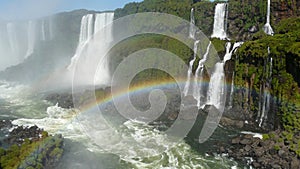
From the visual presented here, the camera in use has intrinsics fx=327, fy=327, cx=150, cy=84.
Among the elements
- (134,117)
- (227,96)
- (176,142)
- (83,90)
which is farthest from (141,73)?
(176,142)

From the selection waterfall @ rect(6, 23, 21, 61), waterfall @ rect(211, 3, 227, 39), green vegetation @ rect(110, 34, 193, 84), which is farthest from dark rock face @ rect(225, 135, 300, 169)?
waterfall @ rect(6, 23, 21, 61)

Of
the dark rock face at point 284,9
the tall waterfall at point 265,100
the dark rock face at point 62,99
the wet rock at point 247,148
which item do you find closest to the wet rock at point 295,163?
the wet rock at point 247,148

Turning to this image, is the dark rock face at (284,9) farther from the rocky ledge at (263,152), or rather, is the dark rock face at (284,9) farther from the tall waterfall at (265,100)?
the rocky ledge at (263,152)

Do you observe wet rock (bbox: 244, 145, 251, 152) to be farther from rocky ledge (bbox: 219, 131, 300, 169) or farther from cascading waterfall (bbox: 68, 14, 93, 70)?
cascading waterfall (bbox: 68, 14, 93, 70)

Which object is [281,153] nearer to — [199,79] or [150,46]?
[199,79]

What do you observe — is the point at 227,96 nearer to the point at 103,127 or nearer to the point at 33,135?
the point at 103,127
